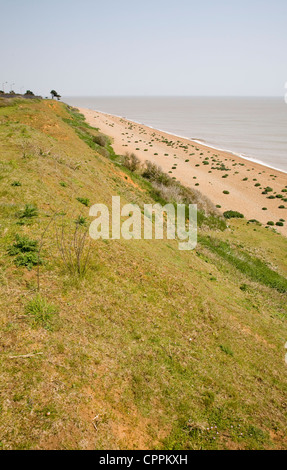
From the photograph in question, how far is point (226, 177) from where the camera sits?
44719 millimetres

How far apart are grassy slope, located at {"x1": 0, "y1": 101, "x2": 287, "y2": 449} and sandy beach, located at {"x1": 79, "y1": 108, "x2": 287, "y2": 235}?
70.4 feet

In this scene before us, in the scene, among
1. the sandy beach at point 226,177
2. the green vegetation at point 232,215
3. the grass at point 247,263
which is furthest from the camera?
the sandy beach at point 226,177

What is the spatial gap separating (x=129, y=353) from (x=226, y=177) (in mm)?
43732

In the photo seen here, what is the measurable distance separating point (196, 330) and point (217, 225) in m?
17.3

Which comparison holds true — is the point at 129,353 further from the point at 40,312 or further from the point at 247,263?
the point at 247,263

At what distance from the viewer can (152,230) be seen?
14773 mm

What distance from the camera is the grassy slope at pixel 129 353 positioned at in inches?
177

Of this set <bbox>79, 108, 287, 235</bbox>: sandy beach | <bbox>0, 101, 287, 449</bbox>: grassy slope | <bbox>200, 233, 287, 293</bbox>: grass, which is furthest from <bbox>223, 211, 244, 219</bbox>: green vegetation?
<bbox>0, 101, 287, 449</bbox>: grassy slope

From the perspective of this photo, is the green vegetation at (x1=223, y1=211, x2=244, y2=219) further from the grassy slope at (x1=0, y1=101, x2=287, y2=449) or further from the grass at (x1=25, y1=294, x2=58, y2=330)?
the grass at (x1=25, y1=294, x2=58, y2=330)

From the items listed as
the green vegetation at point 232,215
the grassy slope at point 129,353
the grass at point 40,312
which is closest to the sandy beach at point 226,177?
the green vegetation at point 232,215

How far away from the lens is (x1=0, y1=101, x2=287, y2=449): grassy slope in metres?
4.49

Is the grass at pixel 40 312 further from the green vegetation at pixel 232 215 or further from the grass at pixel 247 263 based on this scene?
the green vegetation at pixel 232 215

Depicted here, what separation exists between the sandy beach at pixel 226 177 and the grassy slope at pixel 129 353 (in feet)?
70.4

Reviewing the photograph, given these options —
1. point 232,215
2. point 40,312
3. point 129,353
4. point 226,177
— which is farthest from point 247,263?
point 226,177
